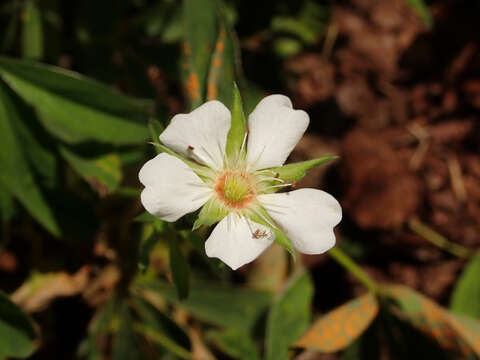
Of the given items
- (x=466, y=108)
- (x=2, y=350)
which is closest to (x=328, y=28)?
(x=466, y=108)

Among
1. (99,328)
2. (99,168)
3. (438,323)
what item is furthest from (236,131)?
(438,323)

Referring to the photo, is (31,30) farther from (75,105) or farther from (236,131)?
(236,131)

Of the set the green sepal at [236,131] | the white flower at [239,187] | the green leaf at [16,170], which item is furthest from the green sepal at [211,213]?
the green leaf at [16,170]

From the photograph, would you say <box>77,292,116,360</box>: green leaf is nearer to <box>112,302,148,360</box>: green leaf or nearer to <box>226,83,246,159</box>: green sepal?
<box>112,302,148,360</box>: green leaf

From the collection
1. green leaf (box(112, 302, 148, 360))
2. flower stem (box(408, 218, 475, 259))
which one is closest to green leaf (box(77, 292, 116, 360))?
green leaf (box(112, 302, 148, 360))

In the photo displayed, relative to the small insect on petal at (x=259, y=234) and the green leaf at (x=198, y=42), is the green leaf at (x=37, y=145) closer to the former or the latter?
the green leaf at (x=198, y=42)
